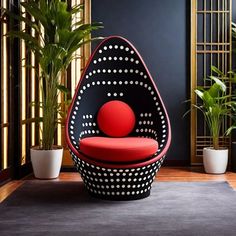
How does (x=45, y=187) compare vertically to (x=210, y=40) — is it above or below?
below

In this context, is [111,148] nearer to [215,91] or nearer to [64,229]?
[64,229]

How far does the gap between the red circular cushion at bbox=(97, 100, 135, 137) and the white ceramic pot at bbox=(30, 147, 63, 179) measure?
76 centimetres

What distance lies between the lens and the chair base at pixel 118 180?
11.0 ft

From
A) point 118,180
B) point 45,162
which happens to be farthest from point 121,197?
point 45,162

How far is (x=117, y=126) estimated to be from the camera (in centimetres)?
379

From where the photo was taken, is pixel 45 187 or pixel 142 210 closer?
pixel 142 210

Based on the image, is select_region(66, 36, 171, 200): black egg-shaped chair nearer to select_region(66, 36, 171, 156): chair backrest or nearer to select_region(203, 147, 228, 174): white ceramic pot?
select_region(66, 36, 171, 156): chair backrest

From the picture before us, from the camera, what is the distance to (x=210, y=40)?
536 cm

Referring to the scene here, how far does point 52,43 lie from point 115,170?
1.53 meters

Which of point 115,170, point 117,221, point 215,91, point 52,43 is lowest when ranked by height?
point 117,221

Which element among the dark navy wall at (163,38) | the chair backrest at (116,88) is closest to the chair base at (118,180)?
the chair backrest at (116,88)

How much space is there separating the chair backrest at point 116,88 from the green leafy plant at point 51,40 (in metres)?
0.42

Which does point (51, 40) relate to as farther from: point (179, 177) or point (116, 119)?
point (179, 177)

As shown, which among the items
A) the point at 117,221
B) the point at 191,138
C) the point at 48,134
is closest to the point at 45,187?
the point at 48,134
